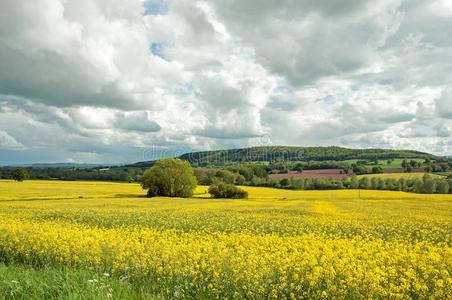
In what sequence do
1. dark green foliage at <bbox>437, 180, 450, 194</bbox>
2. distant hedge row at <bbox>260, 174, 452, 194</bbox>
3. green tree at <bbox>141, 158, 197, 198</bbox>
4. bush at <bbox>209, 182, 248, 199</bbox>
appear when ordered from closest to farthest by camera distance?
bush at <bbox>209, 182, 248, 199</bbox>, green tree at <bbox>141, 158, 197, 198</bbox>, dark green foliage at <bbox>437, 180, 450, 194</bbox>, distant hedge row at <bbox>260, 174, 452, 194</bbox>

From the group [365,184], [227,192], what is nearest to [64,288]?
[227,192]

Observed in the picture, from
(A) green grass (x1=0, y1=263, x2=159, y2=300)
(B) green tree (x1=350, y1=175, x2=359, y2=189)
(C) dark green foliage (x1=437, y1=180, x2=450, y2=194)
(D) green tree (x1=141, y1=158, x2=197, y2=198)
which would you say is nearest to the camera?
(A) green grass (x1=0, y1=263, x2=159, y2=300)

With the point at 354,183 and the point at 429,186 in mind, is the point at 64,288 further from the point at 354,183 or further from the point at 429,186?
the point at 354,183

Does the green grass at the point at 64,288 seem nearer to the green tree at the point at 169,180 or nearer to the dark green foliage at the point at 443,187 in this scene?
the green tree at the point at 169,180

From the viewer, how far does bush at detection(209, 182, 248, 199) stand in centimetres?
6399

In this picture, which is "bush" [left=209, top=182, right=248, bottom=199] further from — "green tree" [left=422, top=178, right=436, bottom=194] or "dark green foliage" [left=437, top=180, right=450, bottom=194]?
"dark green foliage" [left=437, top=180, right=450, bottom=194]

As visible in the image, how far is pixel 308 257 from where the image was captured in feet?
31.0

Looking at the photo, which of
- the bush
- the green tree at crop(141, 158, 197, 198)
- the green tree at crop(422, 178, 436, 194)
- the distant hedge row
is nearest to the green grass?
the bush

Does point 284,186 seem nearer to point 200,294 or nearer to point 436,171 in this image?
point 436,171

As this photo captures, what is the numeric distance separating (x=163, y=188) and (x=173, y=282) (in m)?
58.9

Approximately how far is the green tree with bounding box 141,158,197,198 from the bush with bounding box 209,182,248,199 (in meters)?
3.87

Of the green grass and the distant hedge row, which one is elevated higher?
the green grass

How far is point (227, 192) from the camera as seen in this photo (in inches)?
2576

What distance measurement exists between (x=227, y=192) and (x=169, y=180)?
391 inches
